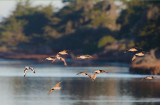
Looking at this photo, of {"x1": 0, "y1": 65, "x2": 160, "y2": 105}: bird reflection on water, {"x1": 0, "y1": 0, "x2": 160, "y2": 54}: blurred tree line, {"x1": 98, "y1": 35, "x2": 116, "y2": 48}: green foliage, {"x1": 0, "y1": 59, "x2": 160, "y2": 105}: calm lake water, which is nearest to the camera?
{"x1": 0, "y1": 59, "x2": 160, "y2": 105}: calm lake water

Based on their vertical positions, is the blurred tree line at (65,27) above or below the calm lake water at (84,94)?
above

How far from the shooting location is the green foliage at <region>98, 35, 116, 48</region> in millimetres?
106312

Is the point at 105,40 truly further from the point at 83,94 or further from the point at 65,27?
the point at 83,94

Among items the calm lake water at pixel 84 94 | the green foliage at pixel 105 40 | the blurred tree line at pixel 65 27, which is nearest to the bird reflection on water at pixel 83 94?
→ the calm lake water at pixel 84 94

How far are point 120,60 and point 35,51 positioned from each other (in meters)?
45.5

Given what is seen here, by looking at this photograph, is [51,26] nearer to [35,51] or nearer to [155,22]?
[35,51]

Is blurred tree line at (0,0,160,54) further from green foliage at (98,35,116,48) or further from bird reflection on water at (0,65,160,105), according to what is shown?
A: bird reflection on water at (0,65,160,105)

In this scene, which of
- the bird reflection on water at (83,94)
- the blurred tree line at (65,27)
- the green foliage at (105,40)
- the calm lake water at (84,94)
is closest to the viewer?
the calm lake water at (84,94)

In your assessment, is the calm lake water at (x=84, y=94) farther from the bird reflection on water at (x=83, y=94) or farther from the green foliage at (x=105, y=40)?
the green foliage at (x=105, y=40)

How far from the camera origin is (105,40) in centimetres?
10800

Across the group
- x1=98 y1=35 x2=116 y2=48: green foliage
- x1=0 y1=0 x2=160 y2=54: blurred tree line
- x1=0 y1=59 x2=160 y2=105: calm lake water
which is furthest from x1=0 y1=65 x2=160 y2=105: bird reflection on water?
x1=0 y1=0 x2=160 y2=54: blurred tree line

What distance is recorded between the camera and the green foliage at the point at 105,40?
349ft

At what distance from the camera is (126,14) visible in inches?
4058

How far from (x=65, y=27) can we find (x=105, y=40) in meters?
27.4
